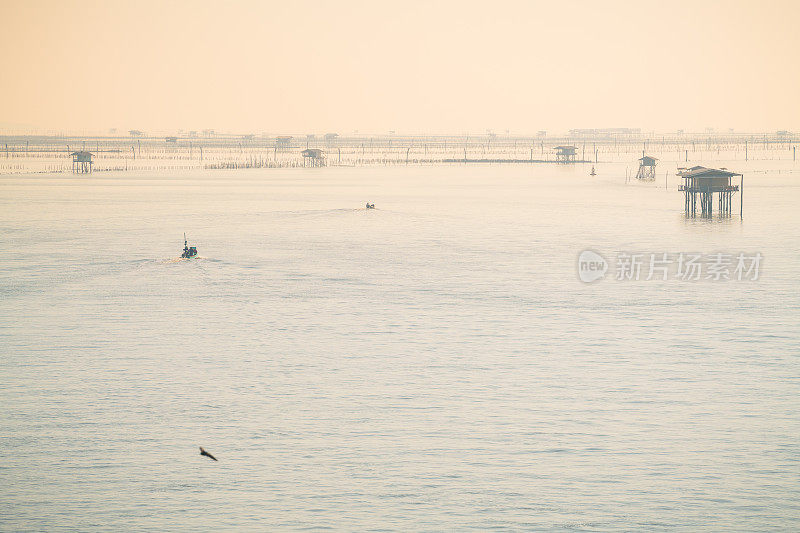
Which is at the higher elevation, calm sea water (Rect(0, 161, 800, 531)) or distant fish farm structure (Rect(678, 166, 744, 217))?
distant fish farm structure (Rect(678, 166, 744, 217))

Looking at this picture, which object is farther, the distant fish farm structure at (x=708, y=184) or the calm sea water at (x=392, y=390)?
the distant fish farm structure at (x=708, y=184)

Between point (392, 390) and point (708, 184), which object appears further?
point (708, 184)

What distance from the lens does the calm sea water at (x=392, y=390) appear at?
901 inches

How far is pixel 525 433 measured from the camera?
90.2ft

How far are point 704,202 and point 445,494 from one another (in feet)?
250

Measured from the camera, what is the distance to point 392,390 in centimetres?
3184

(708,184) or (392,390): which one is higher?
(708,184)

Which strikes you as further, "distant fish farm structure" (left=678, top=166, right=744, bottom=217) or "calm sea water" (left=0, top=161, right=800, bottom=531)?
"distant fish farm structure" (left=678, top=166, right=744, bottom=217)

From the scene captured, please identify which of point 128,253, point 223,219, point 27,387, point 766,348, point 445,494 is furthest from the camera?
point 223,219

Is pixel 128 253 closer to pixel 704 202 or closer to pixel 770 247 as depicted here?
pixel 770 247

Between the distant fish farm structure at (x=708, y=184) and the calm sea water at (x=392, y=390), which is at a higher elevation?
the distant fish farm structure at (x=708, y=184)

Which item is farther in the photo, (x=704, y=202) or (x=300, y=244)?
(x=704, y=202)

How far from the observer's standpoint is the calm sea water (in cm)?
2289

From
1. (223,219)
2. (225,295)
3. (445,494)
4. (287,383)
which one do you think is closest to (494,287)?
(225,295)
